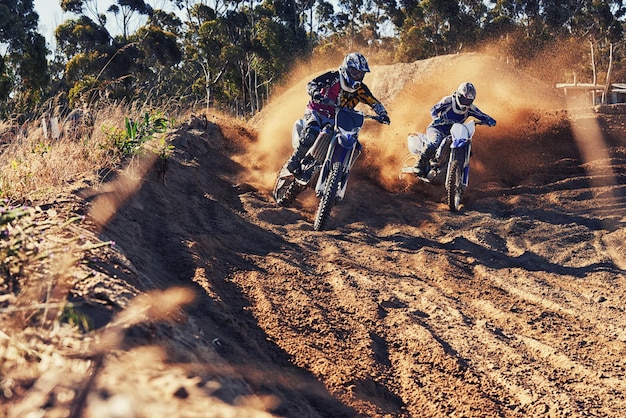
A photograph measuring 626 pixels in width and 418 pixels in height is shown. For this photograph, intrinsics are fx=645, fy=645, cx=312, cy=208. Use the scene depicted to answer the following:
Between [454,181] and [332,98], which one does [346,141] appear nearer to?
[332,98]

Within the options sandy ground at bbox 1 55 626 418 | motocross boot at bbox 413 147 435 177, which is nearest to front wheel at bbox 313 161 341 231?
sandy ground at bbox 1 55 626 418

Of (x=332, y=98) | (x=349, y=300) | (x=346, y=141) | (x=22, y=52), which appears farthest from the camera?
(x=22, y=52)

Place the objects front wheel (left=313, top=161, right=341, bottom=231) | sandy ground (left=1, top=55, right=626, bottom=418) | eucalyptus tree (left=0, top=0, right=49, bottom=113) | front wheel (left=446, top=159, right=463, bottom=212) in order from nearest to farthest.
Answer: sandy ground (left=1, top=55, right=626, bottom=418)
front wheel (left=313, top=161, right=341, bottom=231)
front wheel (left=446, top=159, right=463, bottom=212)
eucalyptus tree (left=0, top=0, right=49, bottom=113)

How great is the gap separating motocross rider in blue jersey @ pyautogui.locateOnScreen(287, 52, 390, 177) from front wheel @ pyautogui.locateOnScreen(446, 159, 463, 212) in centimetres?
116

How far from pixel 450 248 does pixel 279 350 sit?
372 centimetres

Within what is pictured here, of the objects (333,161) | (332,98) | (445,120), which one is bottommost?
(333,161)

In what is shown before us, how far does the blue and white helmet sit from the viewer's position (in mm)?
7668

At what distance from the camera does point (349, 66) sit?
25.2 feet

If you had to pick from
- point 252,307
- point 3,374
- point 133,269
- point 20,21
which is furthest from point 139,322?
point 20,21

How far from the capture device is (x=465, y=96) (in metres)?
8.60

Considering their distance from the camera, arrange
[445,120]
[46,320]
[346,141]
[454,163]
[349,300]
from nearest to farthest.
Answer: [46,320]
[349,300]
[346,141]
[454,163]
[445,120]

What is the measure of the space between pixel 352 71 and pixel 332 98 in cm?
60

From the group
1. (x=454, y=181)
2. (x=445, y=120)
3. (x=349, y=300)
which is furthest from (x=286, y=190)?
(x=349, y=300)

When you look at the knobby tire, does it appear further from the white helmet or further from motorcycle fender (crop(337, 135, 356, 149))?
the white helmet
